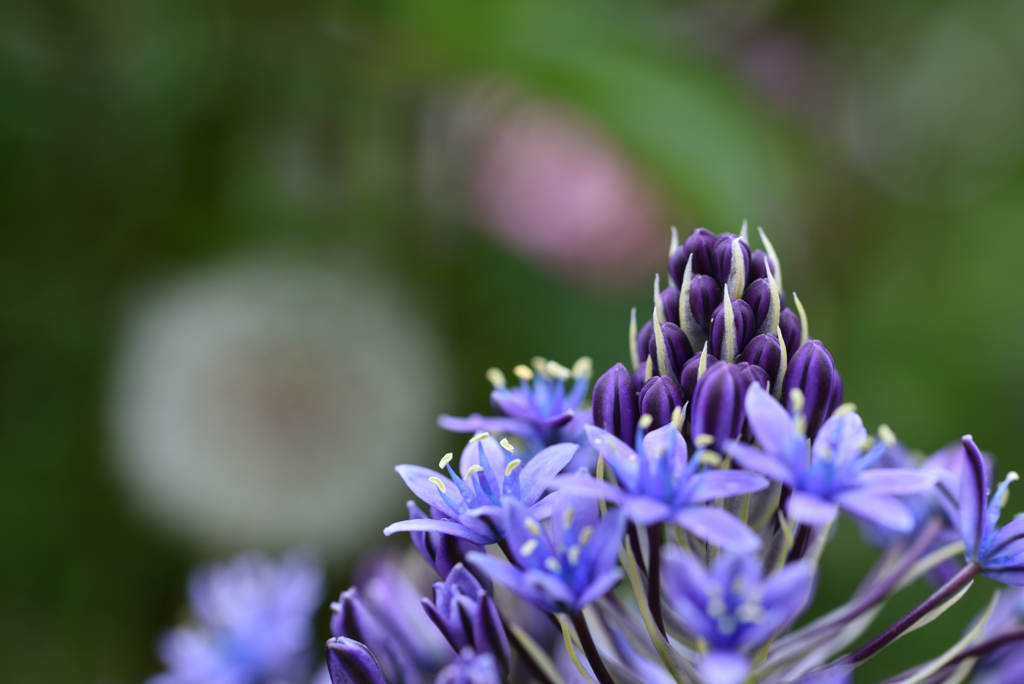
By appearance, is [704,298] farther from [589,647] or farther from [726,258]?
[589,647]

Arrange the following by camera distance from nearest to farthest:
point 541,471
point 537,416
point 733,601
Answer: point 733,601 < point 541,471 < point 537,416

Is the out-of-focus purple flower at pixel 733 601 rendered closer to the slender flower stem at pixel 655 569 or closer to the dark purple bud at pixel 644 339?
the slender flower stem at pixel 655 569

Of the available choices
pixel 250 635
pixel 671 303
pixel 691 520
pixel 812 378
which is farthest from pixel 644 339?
pixel 250 635

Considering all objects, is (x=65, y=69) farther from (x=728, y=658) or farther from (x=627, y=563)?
(x=728, y=658)

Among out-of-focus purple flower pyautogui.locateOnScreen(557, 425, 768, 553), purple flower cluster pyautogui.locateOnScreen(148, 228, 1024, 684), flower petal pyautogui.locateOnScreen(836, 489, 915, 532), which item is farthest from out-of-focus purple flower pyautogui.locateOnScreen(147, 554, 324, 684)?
flower petal pyautogui.locateOnScreen(836, 489, 915, 532)

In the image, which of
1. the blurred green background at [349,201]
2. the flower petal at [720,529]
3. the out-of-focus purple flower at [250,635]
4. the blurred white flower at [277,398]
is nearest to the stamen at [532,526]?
the flower petal at [720,529]
